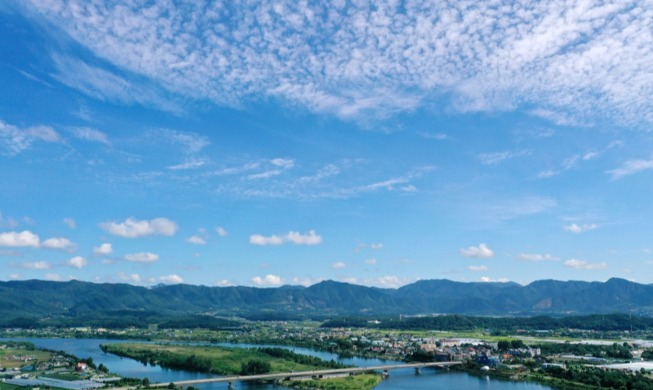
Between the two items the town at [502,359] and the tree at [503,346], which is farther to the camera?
the tree at [503,346]

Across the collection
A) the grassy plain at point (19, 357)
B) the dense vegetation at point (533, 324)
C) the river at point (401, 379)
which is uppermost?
the dense vegetation at point (533, 324)

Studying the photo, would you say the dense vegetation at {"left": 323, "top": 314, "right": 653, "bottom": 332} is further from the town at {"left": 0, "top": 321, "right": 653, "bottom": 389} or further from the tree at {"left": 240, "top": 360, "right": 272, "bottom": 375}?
the tree at {"left": 240, "top": 360, "right": 272, "bottom": 375}

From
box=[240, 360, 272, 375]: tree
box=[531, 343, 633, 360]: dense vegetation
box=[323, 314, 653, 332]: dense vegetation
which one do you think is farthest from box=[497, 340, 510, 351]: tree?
box=[323, 314, 653, 332]: dense vegetation

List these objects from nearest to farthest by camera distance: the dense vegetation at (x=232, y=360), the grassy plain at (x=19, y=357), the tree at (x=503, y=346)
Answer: the dense vegetation at (x=232, y=360)
the grassy plain at (x=19, y=357)
the tree at (x=503, y=346)

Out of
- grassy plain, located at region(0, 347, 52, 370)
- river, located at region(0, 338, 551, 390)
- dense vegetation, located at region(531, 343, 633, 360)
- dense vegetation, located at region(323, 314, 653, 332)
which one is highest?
dense vegetation, located at region(323, 314, 653, 332)

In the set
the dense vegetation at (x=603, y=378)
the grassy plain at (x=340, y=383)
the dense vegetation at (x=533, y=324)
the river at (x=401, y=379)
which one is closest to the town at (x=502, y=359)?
the dense vegetation at (x=603, y=378)

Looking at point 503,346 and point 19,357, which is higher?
point 503,346

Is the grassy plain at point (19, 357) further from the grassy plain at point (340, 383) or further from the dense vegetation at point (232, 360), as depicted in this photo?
the grassy plain at point (340, 383)

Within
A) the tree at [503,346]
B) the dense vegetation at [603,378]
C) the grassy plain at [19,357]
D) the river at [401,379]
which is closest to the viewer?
the dense vegetation at [603,378]

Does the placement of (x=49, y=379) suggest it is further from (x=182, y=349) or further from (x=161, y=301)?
(x=161, y=301)

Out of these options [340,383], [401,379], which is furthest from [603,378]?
[340,383]

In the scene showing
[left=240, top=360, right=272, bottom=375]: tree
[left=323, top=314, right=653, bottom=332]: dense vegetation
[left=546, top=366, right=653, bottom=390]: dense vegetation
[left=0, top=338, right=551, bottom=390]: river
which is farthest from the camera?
[left=323, top=314, right=653, bottom=332]: dense vegetation

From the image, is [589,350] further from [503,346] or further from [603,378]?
[603,378]
